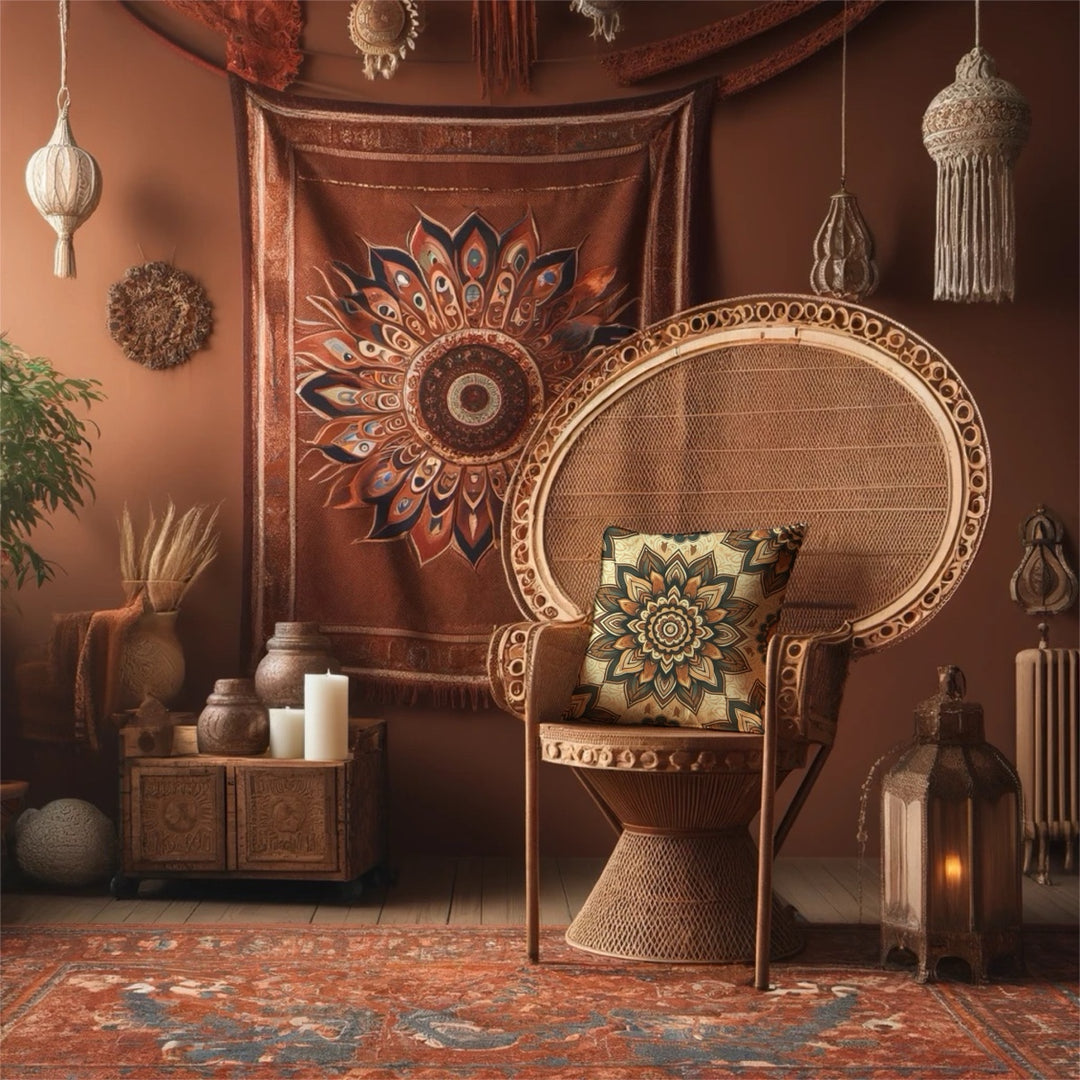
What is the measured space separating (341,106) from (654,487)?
1.45 meters

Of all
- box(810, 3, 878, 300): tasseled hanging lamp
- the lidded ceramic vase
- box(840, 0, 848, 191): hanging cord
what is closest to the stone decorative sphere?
the lidded ceramic vase

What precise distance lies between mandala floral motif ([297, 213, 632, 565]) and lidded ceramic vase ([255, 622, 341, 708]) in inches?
16.0

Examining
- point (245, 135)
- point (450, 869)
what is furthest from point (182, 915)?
point (245, 135)

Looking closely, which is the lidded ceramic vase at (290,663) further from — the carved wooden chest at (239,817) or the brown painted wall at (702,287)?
the brown painted wall at (702,287)

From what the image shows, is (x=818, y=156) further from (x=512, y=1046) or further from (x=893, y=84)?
(x=512, y=1046)

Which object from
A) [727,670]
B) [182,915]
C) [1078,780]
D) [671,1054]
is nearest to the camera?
[671,1054]

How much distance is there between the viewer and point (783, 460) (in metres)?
3.12

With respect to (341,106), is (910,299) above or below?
below

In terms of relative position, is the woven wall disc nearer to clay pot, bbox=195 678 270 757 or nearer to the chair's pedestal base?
clay pot, bbox=195 678 270 757

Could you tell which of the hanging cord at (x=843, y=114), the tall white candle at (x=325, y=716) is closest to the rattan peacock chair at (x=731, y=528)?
the tall white candle at (x=325, y=716)

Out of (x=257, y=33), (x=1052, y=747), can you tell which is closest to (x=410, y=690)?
(x=1052, y=747)

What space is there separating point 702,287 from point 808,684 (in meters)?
1.53

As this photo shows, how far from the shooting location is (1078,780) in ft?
11.8

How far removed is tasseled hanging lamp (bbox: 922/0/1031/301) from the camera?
322 cm
